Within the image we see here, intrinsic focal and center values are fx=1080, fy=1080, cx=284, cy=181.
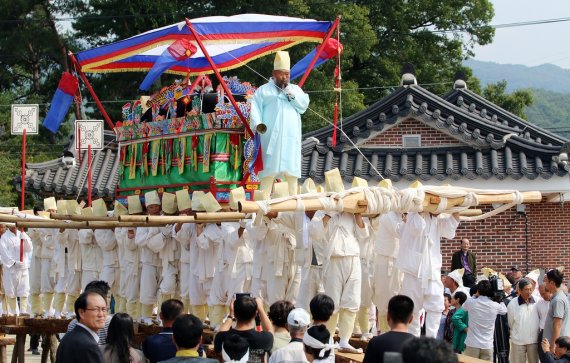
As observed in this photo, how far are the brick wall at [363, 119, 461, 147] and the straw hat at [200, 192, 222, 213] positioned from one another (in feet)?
23.1

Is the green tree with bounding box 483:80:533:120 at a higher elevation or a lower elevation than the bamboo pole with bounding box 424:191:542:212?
higher

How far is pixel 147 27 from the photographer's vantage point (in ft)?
90.9

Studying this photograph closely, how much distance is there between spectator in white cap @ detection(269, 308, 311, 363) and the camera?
303 inches

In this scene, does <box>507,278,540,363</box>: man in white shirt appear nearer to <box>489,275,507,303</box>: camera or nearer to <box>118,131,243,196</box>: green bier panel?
<box>489,275,507,303</box>: camera

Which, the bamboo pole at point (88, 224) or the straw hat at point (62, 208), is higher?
the straw hat at point (62, 208)

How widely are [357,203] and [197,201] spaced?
9.34ft

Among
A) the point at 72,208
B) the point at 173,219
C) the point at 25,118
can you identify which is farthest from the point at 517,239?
the point at 25,118

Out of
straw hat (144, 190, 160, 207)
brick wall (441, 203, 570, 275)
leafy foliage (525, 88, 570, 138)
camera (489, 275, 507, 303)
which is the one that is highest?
leafy foliage (525, 88, 570, 138)

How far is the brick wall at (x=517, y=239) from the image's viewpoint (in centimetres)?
1841

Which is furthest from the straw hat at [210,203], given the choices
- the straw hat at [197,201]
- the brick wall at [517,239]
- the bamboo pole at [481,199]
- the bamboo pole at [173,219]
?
the brick wall at [517,239]

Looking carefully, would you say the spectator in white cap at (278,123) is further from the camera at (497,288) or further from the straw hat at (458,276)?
the straw hat at (458,276)

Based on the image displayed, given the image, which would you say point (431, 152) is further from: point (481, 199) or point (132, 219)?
point (481, 199)

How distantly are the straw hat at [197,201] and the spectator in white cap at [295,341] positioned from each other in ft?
16.1

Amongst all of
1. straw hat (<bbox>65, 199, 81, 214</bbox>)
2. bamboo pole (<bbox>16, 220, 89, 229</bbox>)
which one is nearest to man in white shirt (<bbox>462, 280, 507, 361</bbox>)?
bamboo pole (<bbox>16, 220, 89, 229</bbox>)
